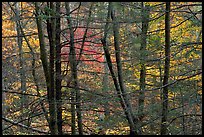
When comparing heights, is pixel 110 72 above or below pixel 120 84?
above

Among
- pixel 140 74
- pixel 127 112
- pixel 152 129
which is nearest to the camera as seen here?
pixel 127 112

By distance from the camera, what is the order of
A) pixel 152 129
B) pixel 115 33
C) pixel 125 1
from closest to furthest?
pixel 125 1 < pixel 115 33 < pixel 152 129

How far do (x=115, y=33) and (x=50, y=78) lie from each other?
2.58 metres

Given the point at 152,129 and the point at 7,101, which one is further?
the point at 7,101

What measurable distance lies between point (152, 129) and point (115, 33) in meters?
2.56

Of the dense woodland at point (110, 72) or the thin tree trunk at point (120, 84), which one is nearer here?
the dense woodland at point (110, 72)

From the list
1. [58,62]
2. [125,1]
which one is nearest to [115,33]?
[125,1]

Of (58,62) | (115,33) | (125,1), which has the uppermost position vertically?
(125,1)

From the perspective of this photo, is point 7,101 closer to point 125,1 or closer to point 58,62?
point 58,62

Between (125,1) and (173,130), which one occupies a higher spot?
(125,1)

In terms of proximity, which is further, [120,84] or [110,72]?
[110,72]

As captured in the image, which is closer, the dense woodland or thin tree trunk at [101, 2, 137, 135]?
the dense woodland

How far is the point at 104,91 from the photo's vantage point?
268 inches

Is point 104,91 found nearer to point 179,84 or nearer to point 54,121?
point 179,84
